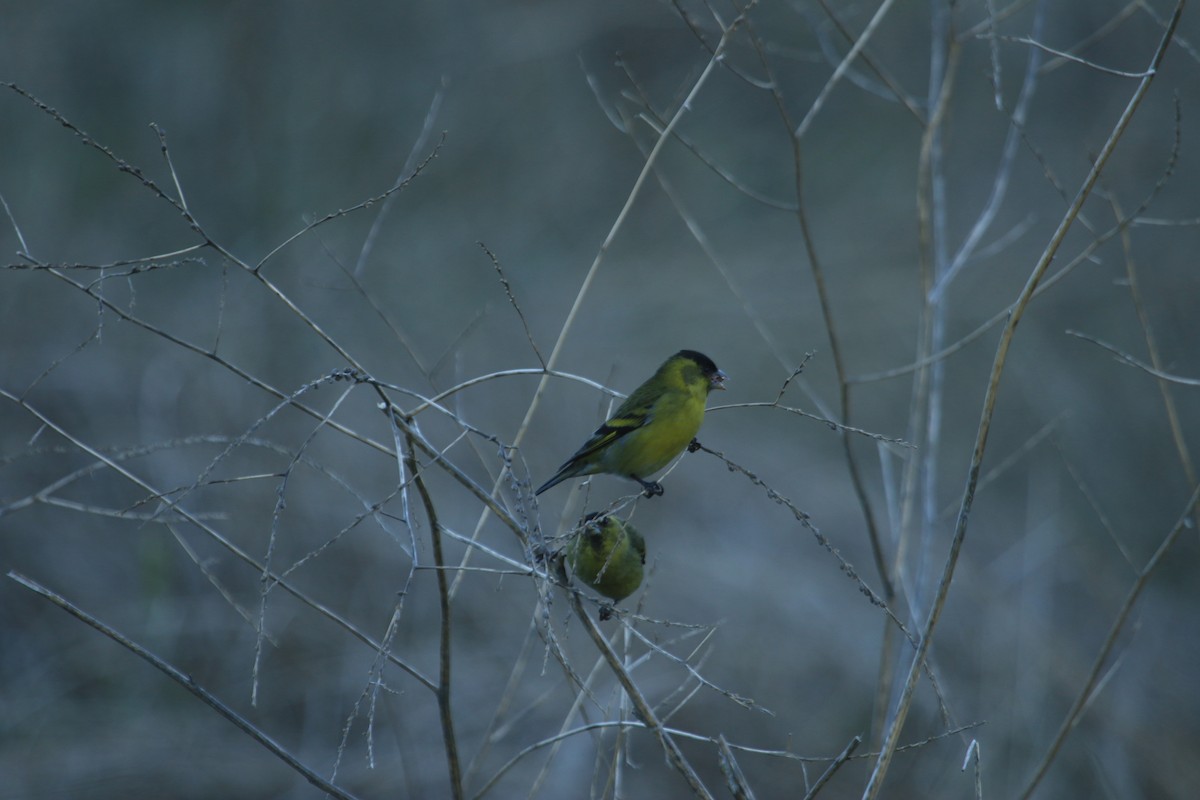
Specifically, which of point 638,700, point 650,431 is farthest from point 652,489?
point 638,700

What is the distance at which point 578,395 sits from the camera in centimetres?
982

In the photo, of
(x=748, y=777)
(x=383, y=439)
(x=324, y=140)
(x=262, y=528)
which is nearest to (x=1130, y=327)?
(x=748, y=777)

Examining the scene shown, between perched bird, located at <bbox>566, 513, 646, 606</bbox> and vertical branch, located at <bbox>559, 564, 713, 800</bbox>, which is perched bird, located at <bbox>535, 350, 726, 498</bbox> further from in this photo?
vertical branch, located at <bbox>559, 564, 713, 800</bbox>

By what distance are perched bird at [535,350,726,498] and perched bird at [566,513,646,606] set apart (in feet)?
4.65

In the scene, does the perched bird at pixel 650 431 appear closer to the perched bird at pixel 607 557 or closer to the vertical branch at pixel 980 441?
the perched bird at pixel 607 557

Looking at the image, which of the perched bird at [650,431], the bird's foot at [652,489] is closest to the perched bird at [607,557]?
the bird's foot at [652,489]

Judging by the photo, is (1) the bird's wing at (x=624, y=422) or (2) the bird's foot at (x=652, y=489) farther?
(1) the bird's wing at (x=624, y=422)

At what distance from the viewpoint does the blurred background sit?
6.11 meters

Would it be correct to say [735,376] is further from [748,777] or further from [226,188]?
[226,188]

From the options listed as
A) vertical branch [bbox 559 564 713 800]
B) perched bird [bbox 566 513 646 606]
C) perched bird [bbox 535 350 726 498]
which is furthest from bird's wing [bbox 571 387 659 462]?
vertical branch [bbox 559 564 713 800]

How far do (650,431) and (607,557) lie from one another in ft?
5.57

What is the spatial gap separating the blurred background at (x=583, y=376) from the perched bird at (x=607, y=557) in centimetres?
27

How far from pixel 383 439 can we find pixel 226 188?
4923 millimetres

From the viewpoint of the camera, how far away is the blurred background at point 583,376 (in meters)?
6.11
